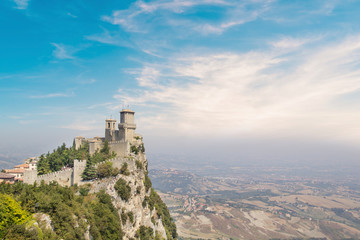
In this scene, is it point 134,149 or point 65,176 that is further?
point 134,149

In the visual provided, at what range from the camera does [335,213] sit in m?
188

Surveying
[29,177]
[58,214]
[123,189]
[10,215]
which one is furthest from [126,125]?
[10,215]

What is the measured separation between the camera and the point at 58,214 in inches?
901

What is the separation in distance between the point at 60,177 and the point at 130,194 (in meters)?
11.9

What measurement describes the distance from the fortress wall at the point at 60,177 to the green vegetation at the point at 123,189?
820 cm

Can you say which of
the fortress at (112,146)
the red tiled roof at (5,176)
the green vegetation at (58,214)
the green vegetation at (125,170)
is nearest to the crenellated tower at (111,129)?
the fortress at (112,146)

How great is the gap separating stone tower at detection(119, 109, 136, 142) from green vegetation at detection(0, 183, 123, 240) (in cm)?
1506

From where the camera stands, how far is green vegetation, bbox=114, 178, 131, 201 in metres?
37.0

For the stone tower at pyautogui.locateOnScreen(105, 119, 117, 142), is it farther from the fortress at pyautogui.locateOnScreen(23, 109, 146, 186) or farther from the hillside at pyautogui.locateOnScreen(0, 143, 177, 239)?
the hillside at pyautogui.locateOnScreen(0, 143, 177, 239)

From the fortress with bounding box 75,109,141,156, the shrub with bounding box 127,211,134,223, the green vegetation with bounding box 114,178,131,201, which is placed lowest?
the shrub with bounding box 127,211,134,223

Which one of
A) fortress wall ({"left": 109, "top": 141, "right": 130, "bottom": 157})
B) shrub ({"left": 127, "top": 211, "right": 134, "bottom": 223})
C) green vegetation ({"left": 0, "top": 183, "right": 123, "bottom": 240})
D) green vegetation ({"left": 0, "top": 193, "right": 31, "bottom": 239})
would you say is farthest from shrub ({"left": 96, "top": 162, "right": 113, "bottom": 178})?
green vegetation ({"left": 0, "top": 193, "right": 31, "bottom": 239})

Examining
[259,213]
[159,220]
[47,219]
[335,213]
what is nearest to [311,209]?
[335,213]

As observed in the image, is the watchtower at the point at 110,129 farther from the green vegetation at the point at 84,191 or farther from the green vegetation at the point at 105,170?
the green vegetation at the point at 84,191

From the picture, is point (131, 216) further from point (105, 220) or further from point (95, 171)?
point (95, 171)
